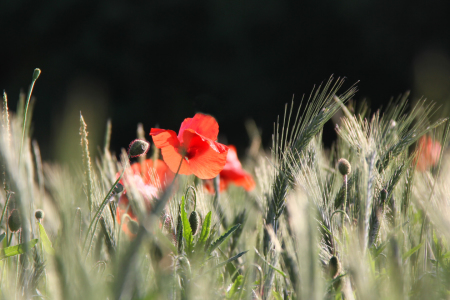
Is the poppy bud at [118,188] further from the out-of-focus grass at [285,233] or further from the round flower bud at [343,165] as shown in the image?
the round flower bud at [343,165]

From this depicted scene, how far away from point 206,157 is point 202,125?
4cm

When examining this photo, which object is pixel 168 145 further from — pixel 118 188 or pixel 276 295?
pixel 276 295

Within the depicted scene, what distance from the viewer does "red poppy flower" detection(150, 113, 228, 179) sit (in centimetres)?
53

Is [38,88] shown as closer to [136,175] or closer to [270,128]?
[270,128]

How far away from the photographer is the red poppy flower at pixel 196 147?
0.53 meters

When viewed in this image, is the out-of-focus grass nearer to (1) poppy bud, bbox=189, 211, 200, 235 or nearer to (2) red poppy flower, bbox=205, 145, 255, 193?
(1) poppy bud, bbox=189, 211, 200, 235

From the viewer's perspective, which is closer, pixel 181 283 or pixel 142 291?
pixel 142 291

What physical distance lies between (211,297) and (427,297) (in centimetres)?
14

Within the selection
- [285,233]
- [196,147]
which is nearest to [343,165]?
[285,233]

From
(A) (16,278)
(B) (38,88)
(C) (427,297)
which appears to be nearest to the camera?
(C) (427,297)

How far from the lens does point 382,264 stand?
49cm

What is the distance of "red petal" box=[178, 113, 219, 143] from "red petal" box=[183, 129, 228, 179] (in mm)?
11

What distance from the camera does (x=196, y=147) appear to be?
1.87 ft

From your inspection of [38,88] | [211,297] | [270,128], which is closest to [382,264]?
[211,297]
